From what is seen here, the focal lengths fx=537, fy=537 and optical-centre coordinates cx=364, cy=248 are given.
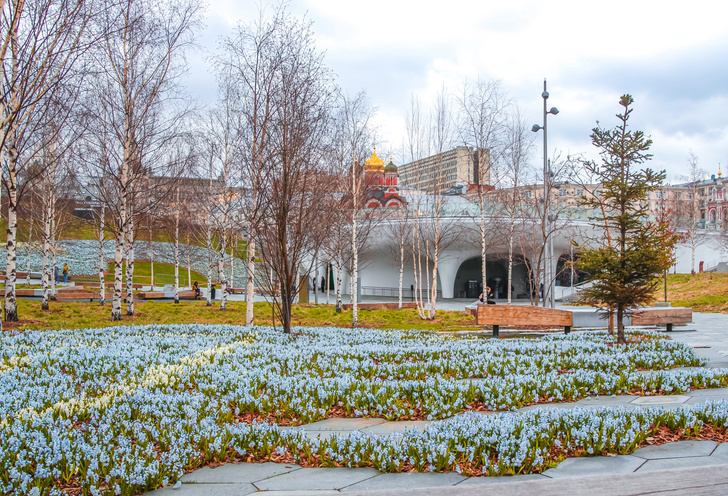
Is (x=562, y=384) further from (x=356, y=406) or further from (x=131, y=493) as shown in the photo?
(x=131, y=493)

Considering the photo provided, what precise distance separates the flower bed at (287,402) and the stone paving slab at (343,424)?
12 cm

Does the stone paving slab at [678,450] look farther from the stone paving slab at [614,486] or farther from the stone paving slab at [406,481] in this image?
the stone paving slab at [406,481]

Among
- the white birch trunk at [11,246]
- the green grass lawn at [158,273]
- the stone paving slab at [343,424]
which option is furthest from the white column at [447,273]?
the stone paving slab at [343,424]

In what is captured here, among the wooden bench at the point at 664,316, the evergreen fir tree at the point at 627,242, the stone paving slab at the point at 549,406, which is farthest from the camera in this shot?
the wooden bench at the point at 664,316

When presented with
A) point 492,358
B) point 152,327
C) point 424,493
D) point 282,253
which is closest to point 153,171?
point 152,327

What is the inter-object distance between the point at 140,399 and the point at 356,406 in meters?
2.16

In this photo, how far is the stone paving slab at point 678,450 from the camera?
3.93 meters

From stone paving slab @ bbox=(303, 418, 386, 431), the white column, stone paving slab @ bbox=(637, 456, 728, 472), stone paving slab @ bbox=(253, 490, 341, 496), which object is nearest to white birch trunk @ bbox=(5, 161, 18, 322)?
stone paving slab @ bbox=(303, 418, 386, 431)

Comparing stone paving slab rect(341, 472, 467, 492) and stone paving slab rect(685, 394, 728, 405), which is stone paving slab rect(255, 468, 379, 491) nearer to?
stone paving slab rect(341, 472, 467, 492)

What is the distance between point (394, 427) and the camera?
496 cm

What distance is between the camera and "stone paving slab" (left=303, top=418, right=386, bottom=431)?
4.93 metres

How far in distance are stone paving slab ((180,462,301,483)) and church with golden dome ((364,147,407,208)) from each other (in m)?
21.2

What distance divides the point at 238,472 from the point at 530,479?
199 cm

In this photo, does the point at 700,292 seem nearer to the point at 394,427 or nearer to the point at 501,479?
the point at 394,427
